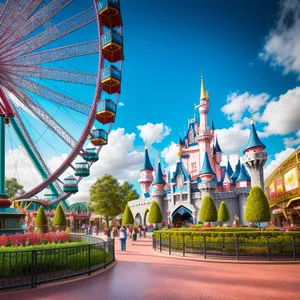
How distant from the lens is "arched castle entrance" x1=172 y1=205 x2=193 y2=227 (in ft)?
148

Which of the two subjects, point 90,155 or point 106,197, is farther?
point 106,197

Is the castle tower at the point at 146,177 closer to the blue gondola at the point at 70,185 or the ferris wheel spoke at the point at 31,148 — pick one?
the blue gondola at the point at 70,185

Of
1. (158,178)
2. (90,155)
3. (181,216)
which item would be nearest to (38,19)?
(90,155)

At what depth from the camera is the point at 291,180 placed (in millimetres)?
30531

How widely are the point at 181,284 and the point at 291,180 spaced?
24718mm

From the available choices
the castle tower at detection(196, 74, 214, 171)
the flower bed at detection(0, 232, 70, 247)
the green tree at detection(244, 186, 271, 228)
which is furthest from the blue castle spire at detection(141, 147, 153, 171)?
the flower bed at detection(0, 232, 70, 247)

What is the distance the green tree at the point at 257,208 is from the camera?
21.5m

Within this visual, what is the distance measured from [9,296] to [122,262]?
651 cm

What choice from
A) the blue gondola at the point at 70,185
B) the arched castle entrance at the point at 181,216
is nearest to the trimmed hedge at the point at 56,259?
the arched castle entrance at the point at 181,216

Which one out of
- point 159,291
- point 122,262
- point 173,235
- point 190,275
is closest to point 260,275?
point 190,275

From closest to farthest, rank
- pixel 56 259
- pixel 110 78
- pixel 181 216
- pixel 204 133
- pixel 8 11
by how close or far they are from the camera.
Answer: pixel 56 259, pixel 8 11, pixel 110 78, pixel 204 133, pixel 181 216

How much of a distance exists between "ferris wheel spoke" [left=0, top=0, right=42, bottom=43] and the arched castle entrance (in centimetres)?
3111

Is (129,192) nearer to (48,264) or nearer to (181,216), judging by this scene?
(181,216)

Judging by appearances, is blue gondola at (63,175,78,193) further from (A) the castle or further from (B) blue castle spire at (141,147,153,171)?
(B) blue castle spire at (141,147,153,171)
